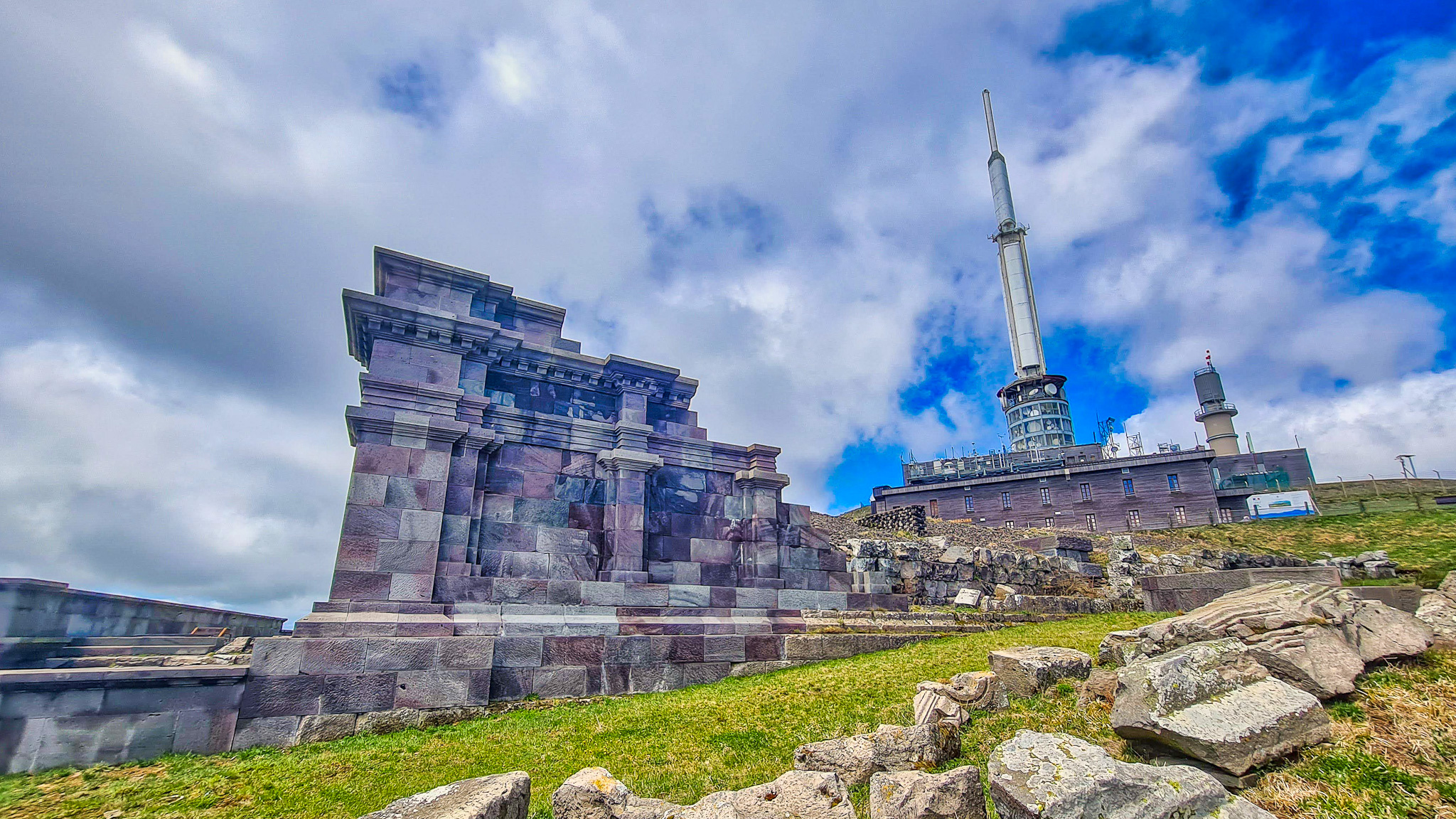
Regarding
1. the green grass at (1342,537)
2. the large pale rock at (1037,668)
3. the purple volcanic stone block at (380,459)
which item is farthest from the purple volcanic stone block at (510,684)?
the green grass at (1342,537)

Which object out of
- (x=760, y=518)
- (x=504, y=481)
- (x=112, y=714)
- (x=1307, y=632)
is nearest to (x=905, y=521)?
(x=760, y=518)

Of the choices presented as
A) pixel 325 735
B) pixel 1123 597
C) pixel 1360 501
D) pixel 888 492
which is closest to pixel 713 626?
pixel 325 735

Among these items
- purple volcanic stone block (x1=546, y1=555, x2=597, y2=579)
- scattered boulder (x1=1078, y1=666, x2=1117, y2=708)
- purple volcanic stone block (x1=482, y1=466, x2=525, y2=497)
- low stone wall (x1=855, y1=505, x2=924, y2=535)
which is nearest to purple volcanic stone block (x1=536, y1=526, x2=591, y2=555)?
purple volcanic stone block (x1=546, y1=555, x2=597, y2=579)

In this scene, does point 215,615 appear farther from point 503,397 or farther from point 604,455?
point 604,455

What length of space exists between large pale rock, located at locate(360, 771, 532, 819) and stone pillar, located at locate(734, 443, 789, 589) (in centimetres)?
940

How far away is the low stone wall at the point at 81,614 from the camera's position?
1118 centimetres

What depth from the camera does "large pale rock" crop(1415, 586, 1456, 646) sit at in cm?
568

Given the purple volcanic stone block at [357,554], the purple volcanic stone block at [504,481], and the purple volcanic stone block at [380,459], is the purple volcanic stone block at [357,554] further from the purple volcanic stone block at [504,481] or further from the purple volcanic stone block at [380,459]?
the purple volcanic stone block at [504,481]

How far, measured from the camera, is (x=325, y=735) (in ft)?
27.3

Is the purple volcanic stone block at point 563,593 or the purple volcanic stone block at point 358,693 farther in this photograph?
the purple volcanic stone block at point 563,593

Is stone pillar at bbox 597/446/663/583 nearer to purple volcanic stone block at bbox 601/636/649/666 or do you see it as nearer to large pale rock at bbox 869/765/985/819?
purple volcanic stone block at bbox 601/636/649/666

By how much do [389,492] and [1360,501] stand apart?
5716 centimetres

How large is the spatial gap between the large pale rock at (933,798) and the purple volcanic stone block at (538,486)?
940cm

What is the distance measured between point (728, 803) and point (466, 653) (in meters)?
6.37
